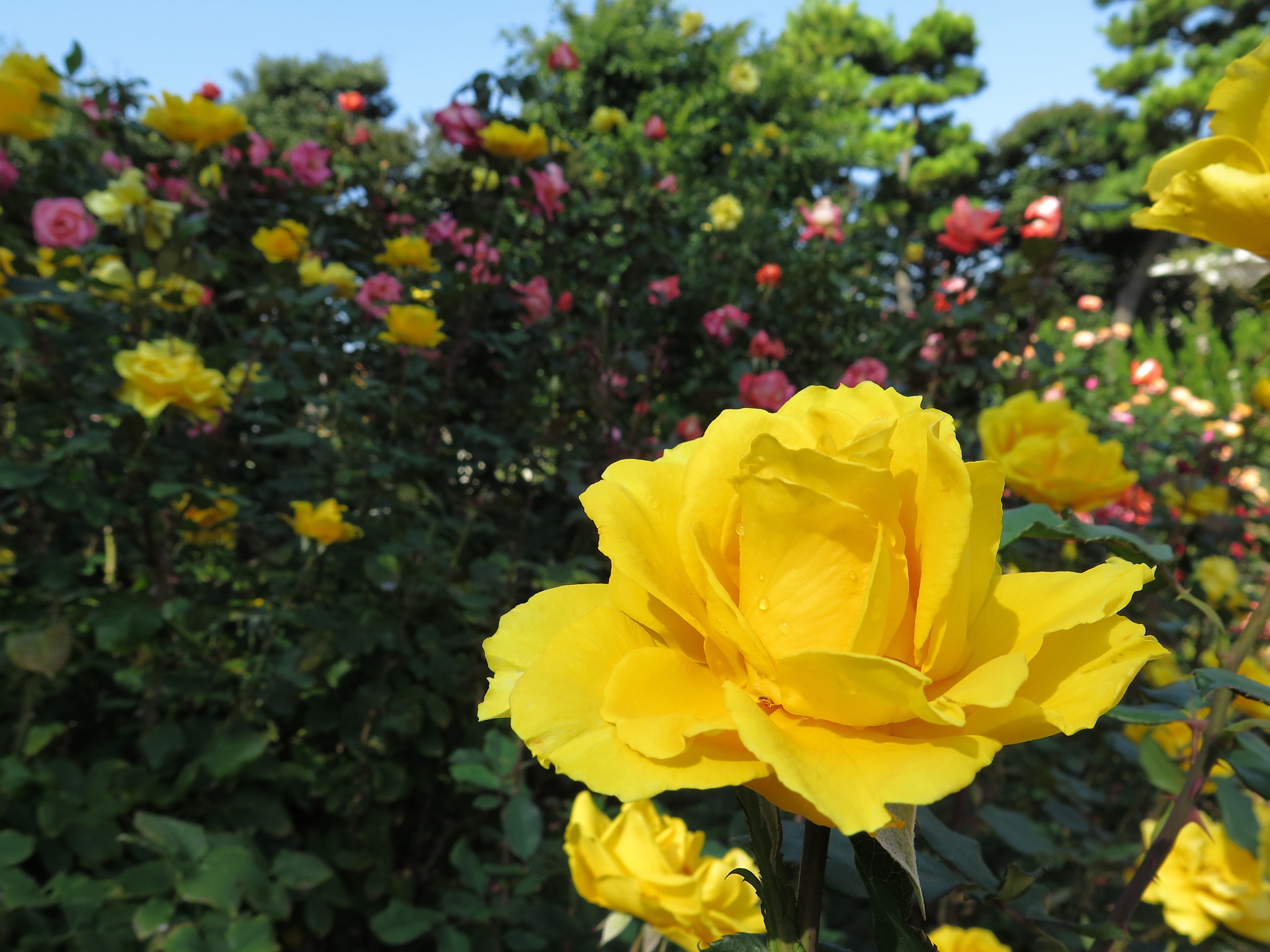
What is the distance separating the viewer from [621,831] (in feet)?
2.07

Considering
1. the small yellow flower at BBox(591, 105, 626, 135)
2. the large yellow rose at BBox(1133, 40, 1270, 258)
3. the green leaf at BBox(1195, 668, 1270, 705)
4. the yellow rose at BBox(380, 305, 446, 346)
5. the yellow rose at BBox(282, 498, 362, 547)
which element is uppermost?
the small yellow flower at BBox(591, 105, 626, 135)

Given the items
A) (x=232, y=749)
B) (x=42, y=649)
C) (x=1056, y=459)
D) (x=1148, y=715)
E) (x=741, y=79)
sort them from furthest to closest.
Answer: (x=741, y=79)
(x=232, y=749)
(x=42, y=649)
(x=1056, y=459)
(x=1148, y=715)

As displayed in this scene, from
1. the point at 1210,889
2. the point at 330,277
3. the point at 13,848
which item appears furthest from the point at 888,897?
the point at 330,277

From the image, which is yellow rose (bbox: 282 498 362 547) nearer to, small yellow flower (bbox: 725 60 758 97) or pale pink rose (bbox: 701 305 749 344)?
pale pink rose (bbox: 701 305 749 344)

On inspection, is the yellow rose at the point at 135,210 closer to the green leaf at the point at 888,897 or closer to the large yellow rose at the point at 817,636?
the large yellow rose at the point at 817,636

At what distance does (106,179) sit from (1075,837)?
273 centimetres

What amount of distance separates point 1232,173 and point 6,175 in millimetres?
2049

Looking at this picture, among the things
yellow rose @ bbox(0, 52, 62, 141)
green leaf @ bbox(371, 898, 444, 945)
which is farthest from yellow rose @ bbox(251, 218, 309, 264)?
green leaf @ bbox(371, 898, 444, 945)

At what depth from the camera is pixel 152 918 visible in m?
0.94

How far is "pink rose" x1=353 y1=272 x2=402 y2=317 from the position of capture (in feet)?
5.68

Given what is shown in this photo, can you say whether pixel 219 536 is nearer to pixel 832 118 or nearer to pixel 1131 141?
pixel 832 118

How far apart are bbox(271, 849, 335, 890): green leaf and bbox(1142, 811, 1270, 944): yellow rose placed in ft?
3.51

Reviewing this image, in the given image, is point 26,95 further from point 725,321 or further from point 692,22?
point 692,22

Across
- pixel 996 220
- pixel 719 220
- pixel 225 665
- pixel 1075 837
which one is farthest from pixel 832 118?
pixel 225 665
